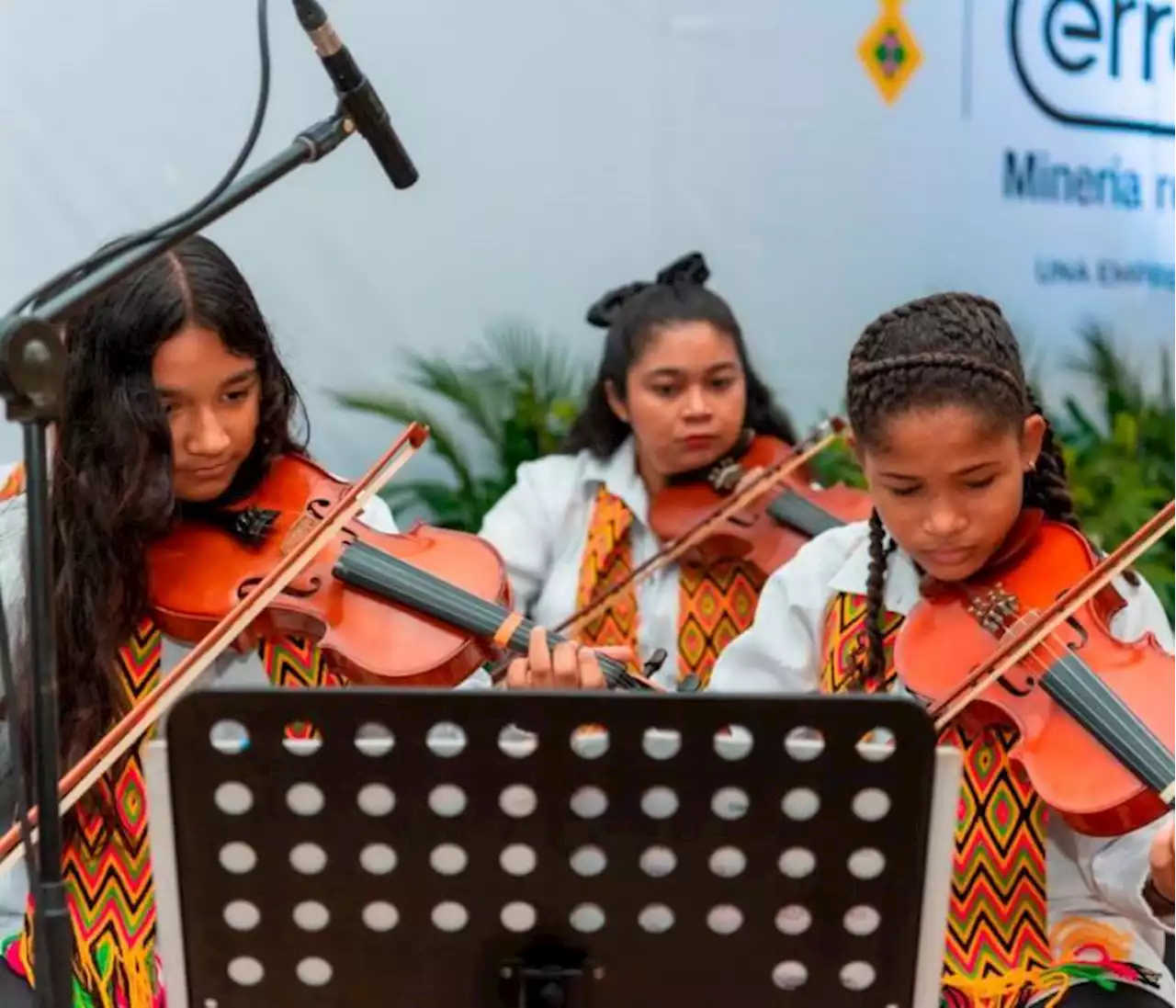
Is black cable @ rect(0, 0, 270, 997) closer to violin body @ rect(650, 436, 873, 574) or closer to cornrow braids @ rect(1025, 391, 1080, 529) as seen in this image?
cornrow braids @ rect(1025, 391, 1080, 529)

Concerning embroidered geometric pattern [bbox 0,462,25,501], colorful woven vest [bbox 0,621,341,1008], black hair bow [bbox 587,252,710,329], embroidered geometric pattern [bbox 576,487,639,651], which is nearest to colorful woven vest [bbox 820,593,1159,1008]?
colorful woven vest [bbox 0,621,341,1008]

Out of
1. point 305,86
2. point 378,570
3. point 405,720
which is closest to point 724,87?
point 305,86

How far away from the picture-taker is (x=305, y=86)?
8.75 feet

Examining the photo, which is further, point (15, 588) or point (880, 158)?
point (880, 158)

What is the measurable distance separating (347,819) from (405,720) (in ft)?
0.27

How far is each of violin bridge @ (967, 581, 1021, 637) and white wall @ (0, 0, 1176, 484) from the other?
1.61 m

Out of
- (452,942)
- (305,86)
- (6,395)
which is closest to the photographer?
(6,395)

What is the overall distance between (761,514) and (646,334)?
354mm

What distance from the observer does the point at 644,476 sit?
93.6 inches

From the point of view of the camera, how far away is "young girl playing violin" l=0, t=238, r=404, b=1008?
1.46m

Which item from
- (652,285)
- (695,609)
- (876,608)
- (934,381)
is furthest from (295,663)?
(652,285)

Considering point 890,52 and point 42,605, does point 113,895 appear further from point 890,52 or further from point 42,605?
point 890,52

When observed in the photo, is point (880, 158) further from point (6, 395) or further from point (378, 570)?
point (6, 395)

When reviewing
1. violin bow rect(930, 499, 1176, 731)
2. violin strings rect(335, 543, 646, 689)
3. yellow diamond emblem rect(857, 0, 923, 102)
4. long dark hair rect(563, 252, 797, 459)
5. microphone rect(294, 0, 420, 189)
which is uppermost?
yellow diamond emblem rect(857, 0, 923, 102)
